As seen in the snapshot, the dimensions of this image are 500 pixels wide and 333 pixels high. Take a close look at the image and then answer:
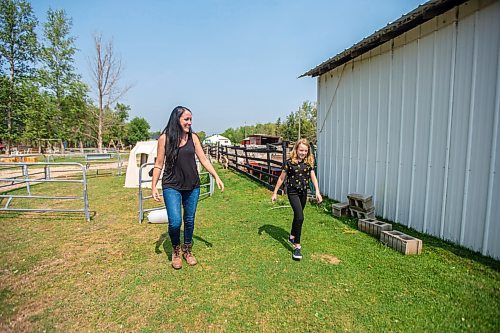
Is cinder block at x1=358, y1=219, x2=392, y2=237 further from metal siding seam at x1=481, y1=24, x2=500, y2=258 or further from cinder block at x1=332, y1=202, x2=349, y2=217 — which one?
metal siding seam at x1=481, y1=24, x2=500, y2=258

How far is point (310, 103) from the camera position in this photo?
197 feet

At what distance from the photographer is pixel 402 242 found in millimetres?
3771

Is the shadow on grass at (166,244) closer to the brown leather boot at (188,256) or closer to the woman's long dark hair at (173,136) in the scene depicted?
the brown leather boot at (188,256)

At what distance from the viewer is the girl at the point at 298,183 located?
149 inches

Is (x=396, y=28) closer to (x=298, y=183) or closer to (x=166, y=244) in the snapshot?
(x=298, y=183)

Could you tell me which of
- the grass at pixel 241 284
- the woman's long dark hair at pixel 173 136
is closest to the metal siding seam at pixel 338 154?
the grass at pixel 241 284

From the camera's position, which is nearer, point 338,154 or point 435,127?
point 435,127

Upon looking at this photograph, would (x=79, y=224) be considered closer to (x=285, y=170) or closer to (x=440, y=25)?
(x=285, y=170)

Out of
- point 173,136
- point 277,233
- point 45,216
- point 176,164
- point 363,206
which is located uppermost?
point 173,136

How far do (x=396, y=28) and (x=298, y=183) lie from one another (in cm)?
326

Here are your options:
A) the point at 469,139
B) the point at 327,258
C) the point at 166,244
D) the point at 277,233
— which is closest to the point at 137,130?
the point at 166,244

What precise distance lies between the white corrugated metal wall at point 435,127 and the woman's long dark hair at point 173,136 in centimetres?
396

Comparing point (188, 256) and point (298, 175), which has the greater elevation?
point (298, 175)

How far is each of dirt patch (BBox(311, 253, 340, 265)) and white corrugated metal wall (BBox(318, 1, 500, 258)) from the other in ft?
6.34
